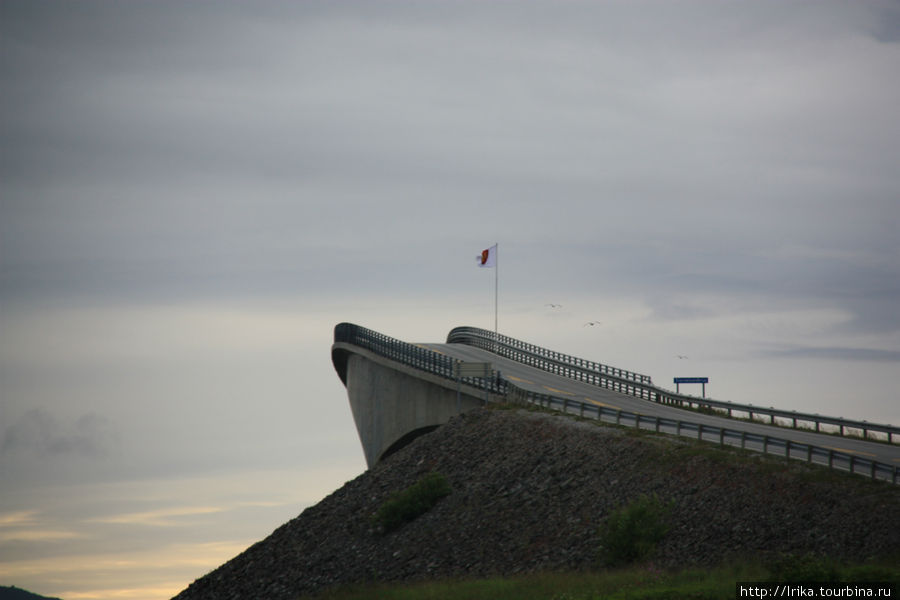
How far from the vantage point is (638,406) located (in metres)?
57.4

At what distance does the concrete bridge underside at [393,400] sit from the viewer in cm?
5909

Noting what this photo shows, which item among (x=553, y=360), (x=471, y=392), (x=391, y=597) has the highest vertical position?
(x=553, y=360)

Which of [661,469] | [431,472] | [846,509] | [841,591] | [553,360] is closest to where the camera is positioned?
[841,591]

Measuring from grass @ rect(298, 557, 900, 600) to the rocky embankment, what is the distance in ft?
6.31

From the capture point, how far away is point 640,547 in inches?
1275

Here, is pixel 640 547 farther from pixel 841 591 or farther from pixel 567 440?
pixel 567 440

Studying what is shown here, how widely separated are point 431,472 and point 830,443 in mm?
18994

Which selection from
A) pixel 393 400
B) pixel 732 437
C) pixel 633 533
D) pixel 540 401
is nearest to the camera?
pixel 633 533

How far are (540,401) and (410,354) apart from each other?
14.3 m

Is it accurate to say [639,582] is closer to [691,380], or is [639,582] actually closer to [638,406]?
[638,406]

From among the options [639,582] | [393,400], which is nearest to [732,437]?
[639,582]

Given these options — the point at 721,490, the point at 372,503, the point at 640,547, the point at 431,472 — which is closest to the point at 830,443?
the point at 721,490

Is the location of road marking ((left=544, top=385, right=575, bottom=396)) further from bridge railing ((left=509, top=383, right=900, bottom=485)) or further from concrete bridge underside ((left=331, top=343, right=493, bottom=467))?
concrete bridge underside ((left=331, top=343, right=493, bottom=467))

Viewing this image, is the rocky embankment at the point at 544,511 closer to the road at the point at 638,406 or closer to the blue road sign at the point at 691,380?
the road at the point at 638,406
